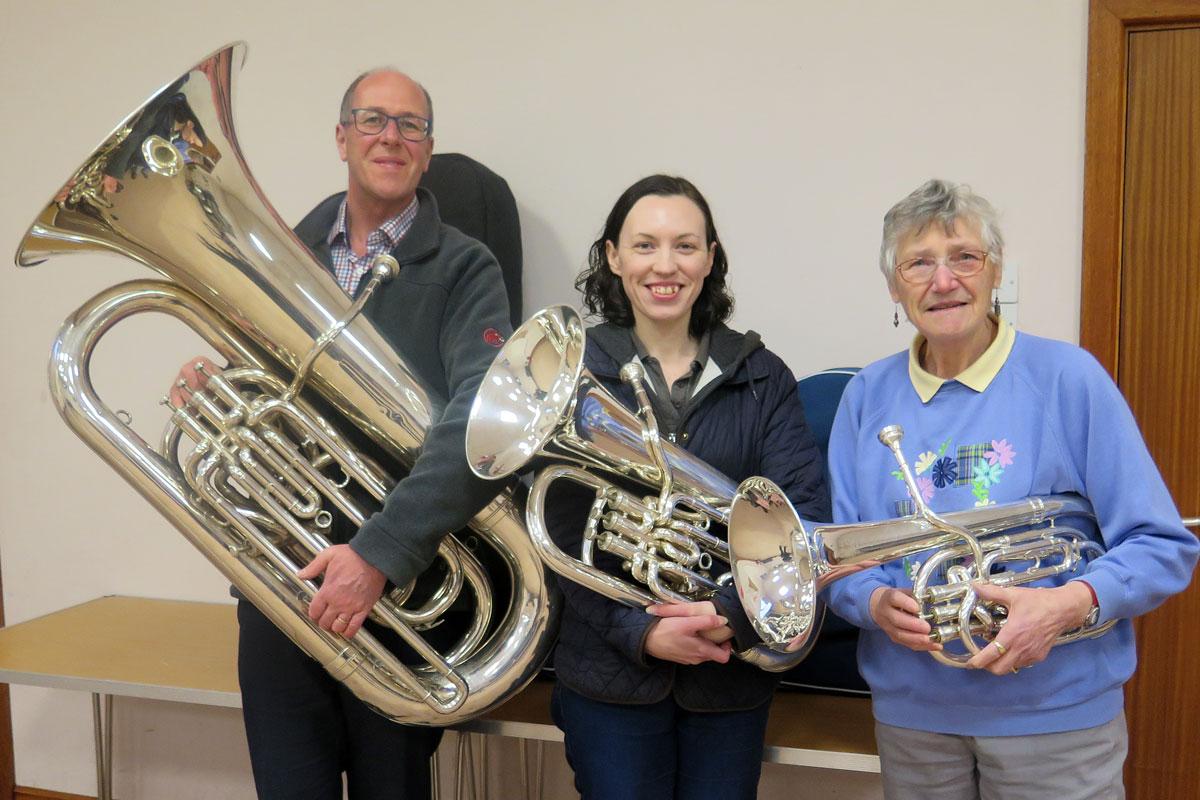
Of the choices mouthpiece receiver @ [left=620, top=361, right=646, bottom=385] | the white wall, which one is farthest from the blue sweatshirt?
the white wall

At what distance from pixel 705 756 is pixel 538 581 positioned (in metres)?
0.39

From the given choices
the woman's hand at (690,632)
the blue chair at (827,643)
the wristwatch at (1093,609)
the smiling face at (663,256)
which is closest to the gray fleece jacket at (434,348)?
the smiling face at (663,256)

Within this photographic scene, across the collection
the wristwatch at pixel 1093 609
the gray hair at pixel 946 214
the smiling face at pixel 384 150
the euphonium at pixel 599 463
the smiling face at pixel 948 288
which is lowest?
the wristwatch at pixel 1093 609

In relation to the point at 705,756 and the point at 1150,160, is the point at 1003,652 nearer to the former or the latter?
the point at 705,756

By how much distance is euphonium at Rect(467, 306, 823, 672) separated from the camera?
4.78 feet

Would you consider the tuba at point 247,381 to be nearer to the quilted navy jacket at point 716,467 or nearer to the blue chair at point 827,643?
the quilted navy jacket at point 716,467

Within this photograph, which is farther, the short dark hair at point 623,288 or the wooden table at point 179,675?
the wooden table at point 179,675

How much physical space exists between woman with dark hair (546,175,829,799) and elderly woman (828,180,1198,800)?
177mm

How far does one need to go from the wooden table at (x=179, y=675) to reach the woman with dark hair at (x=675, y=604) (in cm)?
29

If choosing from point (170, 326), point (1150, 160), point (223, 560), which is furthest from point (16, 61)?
point (1150, 160)

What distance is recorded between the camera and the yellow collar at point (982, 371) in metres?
1.47

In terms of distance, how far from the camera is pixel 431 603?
1.70 metres

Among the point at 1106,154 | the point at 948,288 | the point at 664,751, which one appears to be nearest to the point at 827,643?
the point at 664,751

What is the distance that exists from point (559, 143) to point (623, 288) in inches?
32.3
